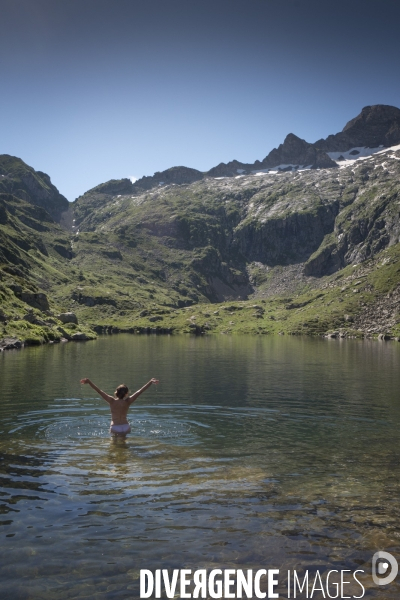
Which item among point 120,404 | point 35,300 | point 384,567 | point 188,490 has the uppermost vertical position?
point 35,300

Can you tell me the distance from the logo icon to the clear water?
273 mm

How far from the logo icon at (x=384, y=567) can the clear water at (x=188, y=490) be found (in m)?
0.27

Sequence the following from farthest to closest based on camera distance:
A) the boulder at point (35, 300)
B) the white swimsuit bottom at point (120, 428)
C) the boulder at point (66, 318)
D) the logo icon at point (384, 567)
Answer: the boulder at point (66, 318) < the boulder at point (35, 300) < the white swimsuit bottom at point (120, 428) < the logo icon at point (384, 567)

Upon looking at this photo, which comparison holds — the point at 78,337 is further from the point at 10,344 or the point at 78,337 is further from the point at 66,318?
the point at 10,344

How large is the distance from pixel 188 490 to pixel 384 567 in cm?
892

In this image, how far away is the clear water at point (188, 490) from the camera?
45.0 feet

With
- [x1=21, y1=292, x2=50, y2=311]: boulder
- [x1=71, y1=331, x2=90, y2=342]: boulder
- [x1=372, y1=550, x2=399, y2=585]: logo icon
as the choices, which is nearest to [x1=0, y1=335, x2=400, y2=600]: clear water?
[x1=372, y1=550, x2=399, y2=585]: logo icon

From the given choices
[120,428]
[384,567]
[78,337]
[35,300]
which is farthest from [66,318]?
[384,567]

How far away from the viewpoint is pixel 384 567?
44.7 ft

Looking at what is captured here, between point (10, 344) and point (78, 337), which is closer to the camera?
point (10, 344)

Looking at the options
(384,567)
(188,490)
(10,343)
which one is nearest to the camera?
(384,567)

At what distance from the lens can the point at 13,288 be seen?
170m

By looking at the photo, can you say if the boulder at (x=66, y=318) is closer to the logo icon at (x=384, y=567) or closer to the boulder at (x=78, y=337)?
the boulder at (x=78, y=337)

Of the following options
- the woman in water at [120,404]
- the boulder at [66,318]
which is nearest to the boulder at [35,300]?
the boulder at [66,318]
